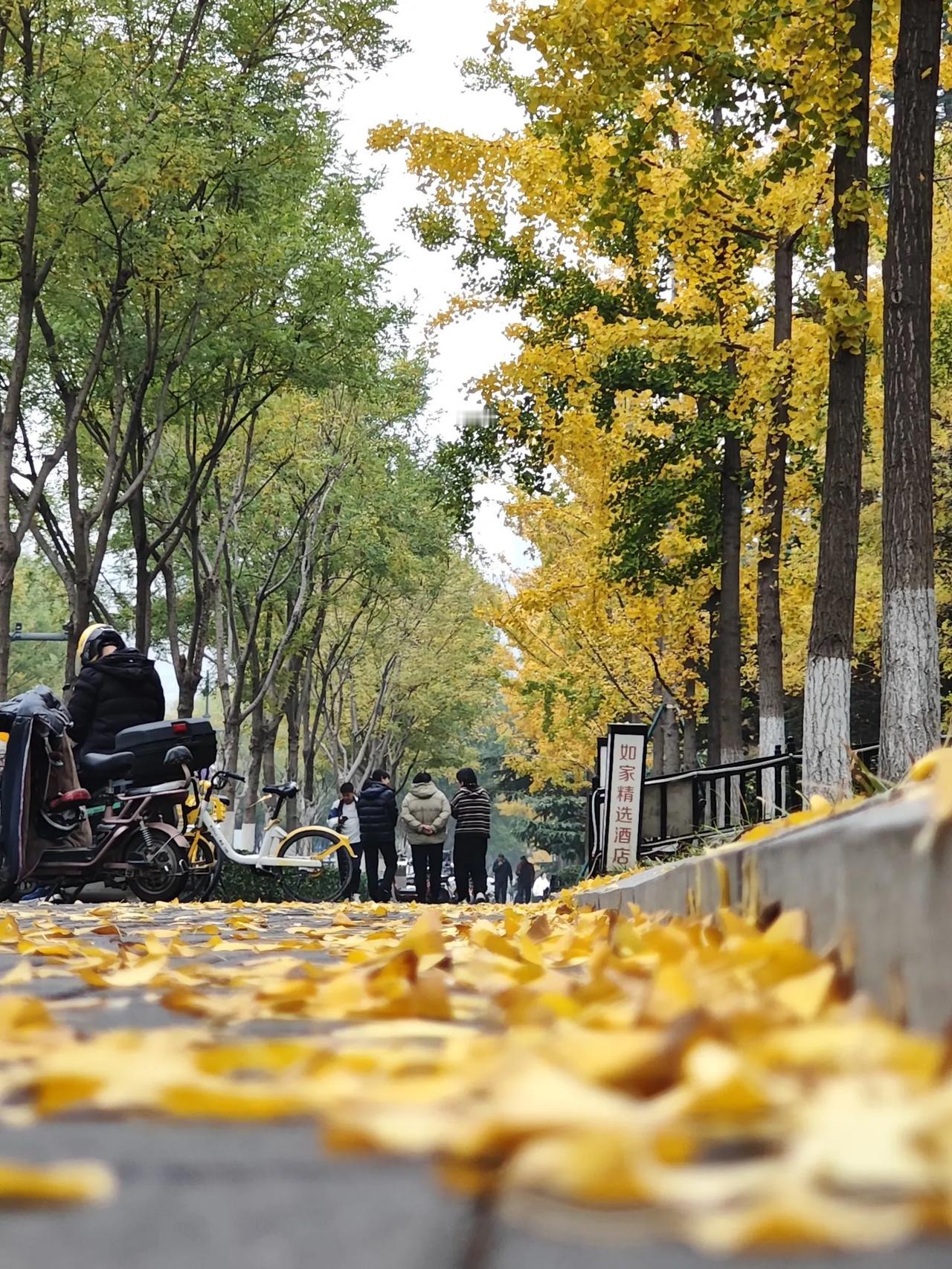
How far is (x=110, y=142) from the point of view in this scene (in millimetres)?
15453

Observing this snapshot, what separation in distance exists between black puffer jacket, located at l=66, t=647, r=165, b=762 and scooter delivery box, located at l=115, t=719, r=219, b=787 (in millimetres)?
144

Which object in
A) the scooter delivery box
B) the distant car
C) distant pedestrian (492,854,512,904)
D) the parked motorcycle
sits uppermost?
the scooter delivery box

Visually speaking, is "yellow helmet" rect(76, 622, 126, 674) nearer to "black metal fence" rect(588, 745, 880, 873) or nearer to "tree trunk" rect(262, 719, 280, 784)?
"black metal fence" rect(588, 745, 880, 873)

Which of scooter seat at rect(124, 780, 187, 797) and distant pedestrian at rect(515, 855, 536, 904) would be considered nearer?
scooter seat at rect(124, 780, 187, 797)

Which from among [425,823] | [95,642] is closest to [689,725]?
[425,823]

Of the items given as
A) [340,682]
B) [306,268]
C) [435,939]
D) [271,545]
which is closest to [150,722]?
[435,939]

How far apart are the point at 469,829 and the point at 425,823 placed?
613mm

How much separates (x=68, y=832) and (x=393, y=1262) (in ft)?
33.5

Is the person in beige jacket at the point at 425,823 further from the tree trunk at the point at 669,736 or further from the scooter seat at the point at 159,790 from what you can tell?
the scooter seat at the point at 159,790

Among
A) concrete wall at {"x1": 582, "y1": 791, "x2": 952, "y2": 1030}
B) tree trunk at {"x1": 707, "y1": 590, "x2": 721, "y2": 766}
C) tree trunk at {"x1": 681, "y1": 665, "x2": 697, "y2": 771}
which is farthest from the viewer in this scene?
tree trunk at {"x1": 681, "y1": 665, "x2": 697, "y2": 771}

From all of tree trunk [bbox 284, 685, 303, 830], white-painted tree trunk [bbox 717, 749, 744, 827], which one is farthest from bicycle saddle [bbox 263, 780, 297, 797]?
tree trunk [bbox 284, 685, 303, 830]

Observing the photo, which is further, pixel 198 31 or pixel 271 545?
pixel 271 545

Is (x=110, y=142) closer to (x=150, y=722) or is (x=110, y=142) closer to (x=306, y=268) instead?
(x=306, y=268)

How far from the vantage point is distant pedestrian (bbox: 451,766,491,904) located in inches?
773
